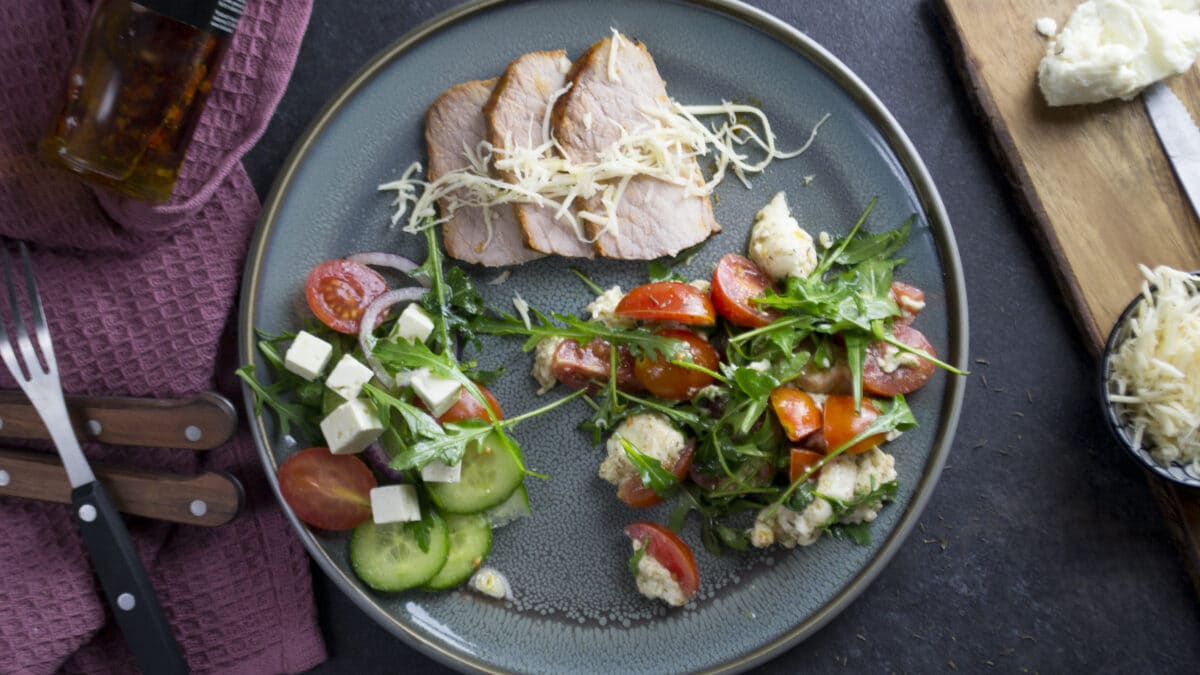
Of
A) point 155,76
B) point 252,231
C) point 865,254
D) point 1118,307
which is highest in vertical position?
point 1118,307

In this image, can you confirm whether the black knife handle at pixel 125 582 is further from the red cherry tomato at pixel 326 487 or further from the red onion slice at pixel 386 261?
the red onion slice at pixel 386 261

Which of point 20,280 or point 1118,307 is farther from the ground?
point 1118,307

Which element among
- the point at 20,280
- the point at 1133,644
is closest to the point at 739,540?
the point at 1133,644

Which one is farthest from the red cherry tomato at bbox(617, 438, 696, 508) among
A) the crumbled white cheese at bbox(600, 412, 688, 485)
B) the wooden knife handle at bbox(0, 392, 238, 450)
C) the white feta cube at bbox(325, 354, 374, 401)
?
the wooden knife handle at bbox(0, 392, 238, 450)

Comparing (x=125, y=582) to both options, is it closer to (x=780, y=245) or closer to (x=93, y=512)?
(x=93, y=512)

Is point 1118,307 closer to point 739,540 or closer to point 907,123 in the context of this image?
point 907,123

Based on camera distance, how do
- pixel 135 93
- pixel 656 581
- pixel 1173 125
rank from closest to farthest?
pixel 135 93, pixel 656 581, pixel 1173 125

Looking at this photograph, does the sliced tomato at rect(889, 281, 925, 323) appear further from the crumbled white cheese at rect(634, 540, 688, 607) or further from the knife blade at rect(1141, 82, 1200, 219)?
the crumbled white cheese at rect(634, 540, 688, 607)

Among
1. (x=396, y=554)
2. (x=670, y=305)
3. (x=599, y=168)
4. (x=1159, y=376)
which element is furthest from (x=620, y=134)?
(x=1159, y=376)
